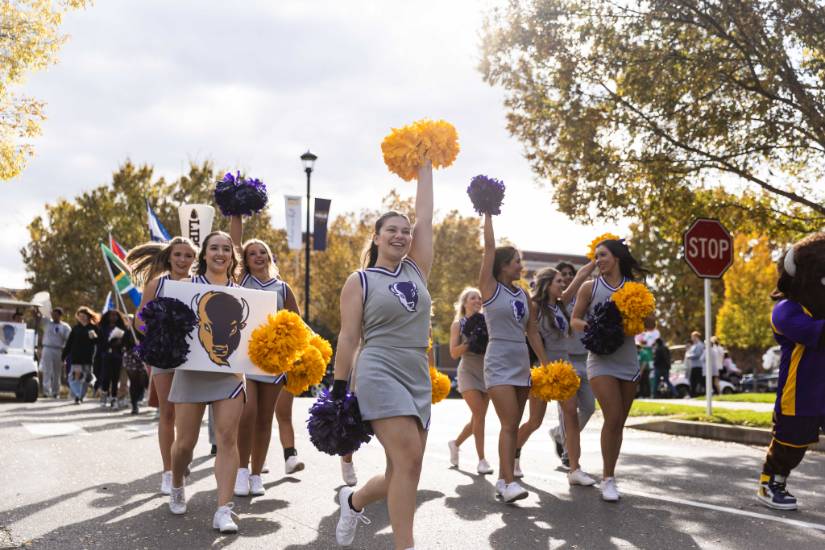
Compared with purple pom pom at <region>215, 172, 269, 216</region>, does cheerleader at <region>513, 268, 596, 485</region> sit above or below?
below

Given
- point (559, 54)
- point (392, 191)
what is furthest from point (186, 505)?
point (392, 191)

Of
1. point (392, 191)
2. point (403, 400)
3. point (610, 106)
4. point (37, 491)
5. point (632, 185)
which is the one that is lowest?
point (37, 491)

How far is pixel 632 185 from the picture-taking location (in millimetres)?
14258

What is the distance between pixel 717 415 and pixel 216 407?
33.0 feet

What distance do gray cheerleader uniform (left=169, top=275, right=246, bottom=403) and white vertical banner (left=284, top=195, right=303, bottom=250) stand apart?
→ 73.6ft

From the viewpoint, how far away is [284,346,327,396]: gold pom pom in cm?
611

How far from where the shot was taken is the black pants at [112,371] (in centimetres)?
1766

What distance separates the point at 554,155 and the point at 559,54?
69.1 inches

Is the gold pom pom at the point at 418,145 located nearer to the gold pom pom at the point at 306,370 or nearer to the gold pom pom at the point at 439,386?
the gold pom pom at the point at 306,370

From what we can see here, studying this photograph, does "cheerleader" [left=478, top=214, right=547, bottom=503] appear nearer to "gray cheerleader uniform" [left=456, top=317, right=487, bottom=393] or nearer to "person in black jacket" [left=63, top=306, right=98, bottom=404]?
"gray cheerleader uniform" [left=456, top=317, right=487, bottom=393]

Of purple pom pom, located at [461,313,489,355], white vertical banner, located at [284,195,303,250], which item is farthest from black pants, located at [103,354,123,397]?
white vertical banner, located at [284,195,303,250]

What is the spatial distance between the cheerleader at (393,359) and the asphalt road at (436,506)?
124cm

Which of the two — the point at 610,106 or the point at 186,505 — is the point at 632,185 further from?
the point at 186,505

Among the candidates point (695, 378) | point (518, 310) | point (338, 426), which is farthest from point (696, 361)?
point (338, 426)
